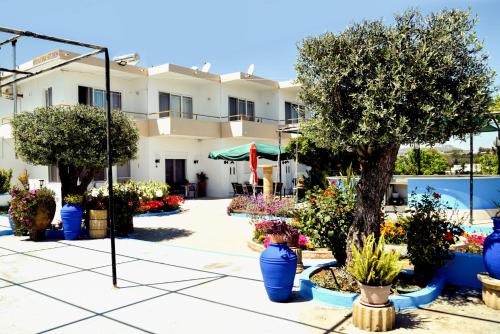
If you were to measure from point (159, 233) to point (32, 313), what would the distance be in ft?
23.2

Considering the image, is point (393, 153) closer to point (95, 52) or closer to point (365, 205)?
point (365, 205)

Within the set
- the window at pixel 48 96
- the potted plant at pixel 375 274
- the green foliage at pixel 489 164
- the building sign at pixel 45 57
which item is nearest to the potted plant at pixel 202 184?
the window at pixel 48 96

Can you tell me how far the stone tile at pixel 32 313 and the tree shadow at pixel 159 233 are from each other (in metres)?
5.36

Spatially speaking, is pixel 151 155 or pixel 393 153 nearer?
pixel 393 153

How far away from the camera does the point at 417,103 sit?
538 centimetres

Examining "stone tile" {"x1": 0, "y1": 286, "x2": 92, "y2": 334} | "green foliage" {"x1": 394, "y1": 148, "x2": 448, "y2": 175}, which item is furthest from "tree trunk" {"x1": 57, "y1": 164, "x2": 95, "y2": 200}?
"green foliage" {"x1": 394, "y1": 148, "x2": 448, "y2": 175}

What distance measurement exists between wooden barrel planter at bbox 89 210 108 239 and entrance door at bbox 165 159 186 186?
13.8 m

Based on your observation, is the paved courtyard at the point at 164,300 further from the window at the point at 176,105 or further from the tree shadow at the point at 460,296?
the window at the point at 176,105

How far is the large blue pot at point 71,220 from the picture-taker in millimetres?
11250

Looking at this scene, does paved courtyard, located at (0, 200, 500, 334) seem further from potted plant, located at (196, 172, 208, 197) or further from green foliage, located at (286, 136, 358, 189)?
potted plant, located at (196, 172, 208, 197)

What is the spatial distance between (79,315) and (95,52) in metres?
4.00

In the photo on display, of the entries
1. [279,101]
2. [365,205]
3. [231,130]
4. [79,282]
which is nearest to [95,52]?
[79,282]

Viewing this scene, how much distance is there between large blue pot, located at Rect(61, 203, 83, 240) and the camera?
11.2m

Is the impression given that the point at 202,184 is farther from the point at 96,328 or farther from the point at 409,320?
the point at 409,320
